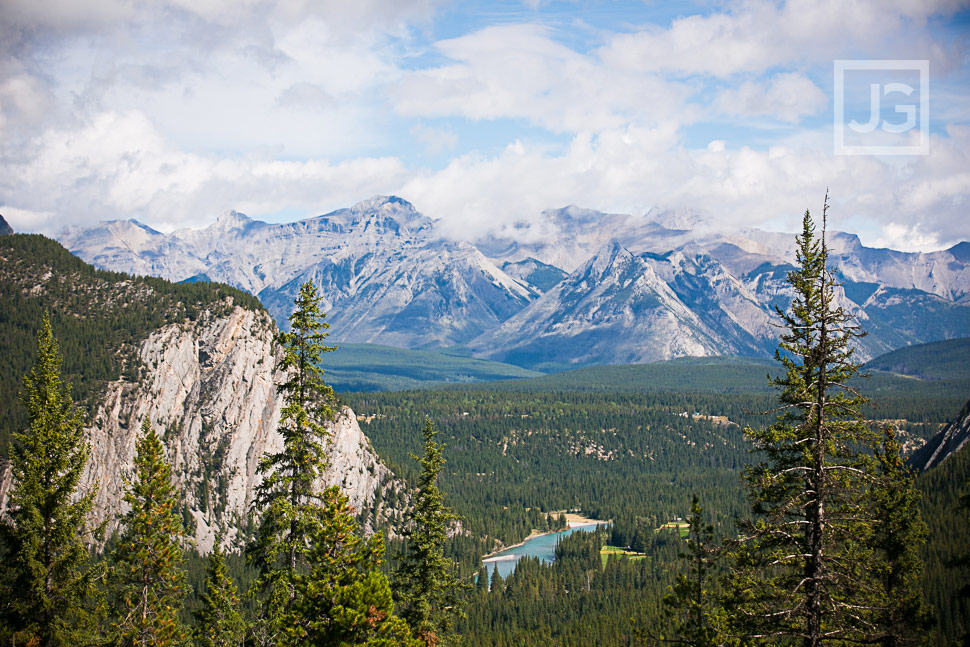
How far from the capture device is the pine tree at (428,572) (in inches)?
1852

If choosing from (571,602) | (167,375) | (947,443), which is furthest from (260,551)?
(947,443)

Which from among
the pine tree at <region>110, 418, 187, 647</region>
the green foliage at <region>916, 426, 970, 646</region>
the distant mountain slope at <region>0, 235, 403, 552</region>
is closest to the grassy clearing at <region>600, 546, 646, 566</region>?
the distant mountain slope at <region>0, 235, 403, 552</region>

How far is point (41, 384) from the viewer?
42969 mm

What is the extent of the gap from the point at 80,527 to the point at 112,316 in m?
150

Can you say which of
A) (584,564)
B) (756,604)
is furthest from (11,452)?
(584,564)

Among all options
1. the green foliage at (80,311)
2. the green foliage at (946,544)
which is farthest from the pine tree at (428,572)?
the green foliage at (80,311)

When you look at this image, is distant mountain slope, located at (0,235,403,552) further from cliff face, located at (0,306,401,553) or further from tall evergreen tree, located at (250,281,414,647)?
tall evergreen tree, located at (250,281,414,647)

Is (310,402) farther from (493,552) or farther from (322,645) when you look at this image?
(493,552)

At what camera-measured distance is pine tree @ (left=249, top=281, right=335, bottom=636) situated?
40875 millimetres

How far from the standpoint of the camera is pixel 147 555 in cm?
4603

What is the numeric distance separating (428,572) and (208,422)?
479ft

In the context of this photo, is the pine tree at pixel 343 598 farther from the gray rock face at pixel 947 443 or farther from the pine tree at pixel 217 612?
the gray rock face at pixel 947 443

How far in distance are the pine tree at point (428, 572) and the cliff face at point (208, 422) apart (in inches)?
A: 4762

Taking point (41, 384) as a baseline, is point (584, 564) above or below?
below
